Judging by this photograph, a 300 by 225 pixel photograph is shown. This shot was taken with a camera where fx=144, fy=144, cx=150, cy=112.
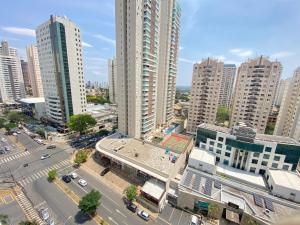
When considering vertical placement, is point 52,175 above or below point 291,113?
below

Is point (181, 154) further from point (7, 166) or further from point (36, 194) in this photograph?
point (7, 166)

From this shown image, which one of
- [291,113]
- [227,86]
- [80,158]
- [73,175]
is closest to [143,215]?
[73,175]

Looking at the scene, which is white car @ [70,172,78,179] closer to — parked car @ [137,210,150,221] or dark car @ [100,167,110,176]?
dark car @ [100,167,110,176]

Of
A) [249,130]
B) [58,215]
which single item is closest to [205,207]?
[249,130]

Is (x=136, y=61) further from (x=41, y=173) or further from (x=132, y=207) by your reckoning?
(x=41, y=173)

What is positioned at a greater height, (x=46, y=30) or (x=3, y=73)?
(x=46, y=30)

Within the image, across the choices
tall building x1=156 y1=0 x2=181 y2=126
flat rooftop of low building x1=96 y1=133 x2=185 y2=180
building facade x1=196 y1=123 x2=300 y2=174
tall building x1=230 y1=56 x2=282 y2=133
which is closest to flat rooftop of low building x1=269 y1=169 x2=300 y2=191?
building facade x1=196 y1=123 x2=300 y2=174
